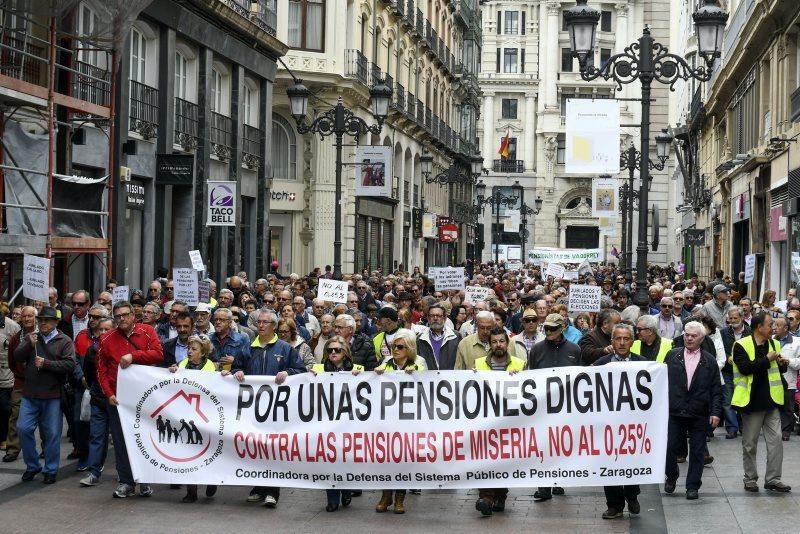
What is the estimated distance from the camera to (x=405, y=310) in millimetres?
16062

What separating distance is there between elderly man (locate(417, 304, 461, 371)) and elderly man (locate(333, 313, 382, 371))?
65cm

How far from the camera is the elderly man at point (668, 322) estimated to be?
1705 centimetres

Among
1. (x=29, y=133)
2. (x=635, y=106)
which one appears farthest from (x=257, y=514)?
(x=635, y=106)

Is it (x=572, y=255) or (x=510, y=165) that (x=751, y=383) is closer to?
(x=572, y=255)

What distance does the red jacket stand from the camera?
466 inches

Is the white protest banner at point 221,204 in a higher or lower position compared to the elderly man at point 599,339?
higher

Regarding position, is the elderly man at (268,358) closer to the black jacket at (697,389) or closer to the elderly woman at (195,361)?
the elderly woman at (195,361)

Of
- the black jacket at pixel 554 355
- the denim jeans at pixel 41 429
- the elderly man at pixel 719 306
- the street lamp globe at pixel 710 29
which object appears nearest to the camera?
the black jacket at pixel 554 355

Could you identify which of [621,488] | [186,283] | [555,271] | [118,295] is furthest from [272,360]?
[555,271]

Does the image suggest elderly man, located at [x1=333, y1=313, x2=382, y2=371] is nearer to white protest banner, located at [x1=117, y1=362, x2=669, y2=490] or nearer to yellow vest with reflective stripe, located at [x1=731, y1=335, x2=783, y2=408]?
white protest banner, located at [x1=117, y1=362, x2=669, y2=490]

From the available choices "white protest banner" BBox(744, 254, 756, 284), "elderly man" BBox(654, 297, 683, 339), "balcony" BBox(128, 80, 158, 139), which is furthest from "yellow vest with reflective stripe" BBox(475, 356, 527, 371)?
"balcony" BBox(128, 80, 158, 139)

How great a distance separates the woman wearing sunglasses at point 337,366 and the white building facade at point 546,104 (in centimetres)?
8035


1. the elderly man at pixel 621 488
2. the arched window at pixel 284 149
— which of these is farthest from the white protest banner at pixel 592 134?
the arched window at pixel 284 149

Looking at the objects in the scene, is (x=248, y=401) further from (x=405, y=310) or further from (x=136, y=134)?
(x=136, y=134)
